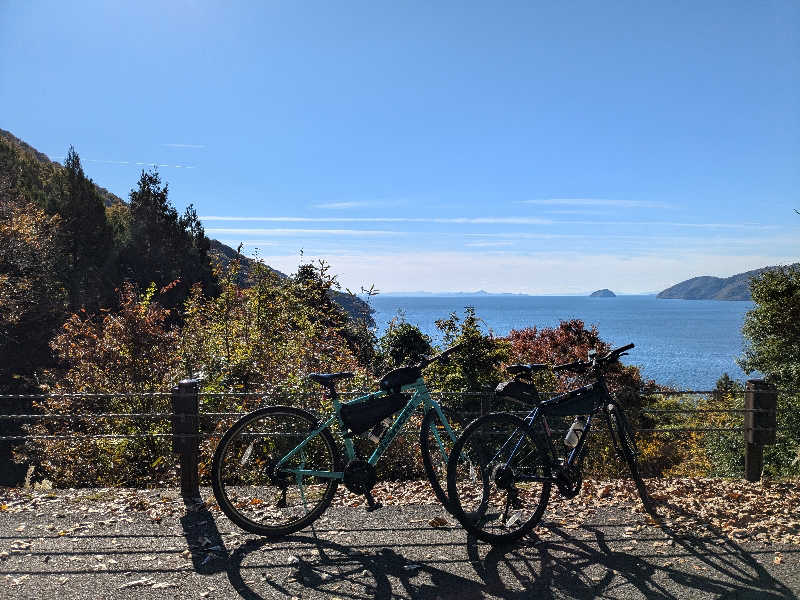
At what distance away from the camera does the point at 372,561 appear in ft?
15.3

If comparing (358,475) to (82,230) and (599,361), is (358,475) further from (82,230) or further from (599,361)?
(82,230)

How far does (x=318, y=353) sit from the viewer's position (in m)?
12.4

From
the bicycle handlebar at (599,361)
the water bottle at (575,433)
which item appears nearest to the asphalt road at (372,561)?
the water bottle at (575,433)

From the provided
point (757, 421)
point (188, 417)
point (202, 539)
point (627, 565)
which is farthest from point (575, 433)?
point (188, 417)

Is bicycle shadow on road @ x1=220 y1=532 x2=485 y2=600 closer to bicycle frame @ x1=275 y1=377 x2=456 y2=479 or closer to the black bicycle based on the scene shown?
the black bicycle

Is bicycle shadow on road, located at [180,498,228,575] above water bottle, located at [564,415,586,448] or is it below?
below

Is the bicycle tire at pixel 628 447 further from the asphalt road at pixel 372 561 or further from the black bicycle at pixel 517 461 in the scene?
the asphalt road at pixel 372 561

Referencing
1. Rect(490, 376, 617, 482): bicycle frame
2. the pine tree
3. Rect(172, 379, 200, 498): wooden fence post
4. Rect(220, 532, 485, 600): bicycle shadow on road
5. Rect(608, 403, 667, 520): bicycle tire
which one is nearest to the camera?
Rect(220, 532, 485, 600): bicycle shadow on road

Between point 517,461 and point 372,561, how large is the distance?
1.53m

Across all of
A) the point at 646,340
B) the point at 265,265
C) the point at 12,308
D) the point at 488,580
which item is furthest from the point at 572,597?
the point at 646,340

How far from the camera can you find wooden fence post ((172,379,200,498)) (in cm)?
604

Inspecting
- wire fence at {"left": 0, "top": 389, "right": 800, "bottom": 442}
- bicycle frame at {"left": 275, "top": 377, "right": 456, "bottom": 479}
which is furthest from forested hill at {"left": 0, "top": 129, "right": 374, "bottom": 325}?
bicycle frame at {"left": 275, "top": 377, "right": 456, "bottom": 479}

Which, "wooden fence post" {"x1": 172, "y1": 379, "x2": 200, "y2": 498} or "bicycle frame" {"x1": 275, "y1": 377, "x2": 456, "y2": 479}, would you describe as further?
"wooden fence post" {"x1": 172, "y1": 379, "x2": 200, "y2": 498}

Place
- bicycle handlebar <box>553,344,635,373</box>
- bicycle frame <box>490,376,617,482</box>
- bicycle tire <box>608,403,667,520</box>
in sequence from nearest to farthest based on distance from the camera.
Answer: bicycle frame <box>490,376,617,482</box> → bicycle handlebar <box>553,344,635,373</box> → bicycle tire <box>608,403,667,520</box>
